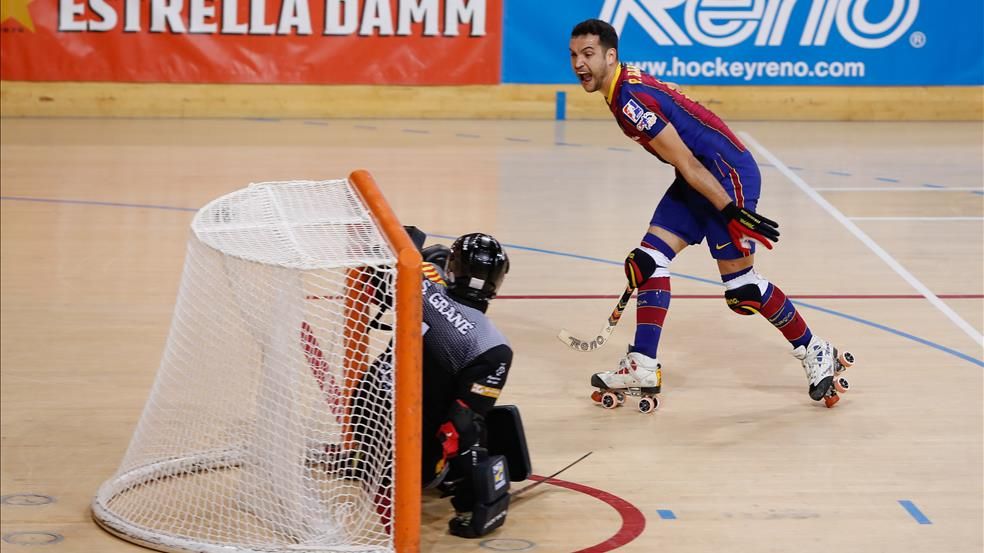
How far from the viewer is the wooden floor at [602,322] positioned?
5125mm

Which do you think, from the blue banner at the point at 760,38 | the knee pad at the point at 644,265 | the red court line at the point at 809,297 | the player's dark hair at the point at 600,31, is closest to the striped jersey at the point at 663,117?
the player's dark hair at the point at 600,31

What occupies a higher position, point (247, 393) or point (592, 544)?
point (247, 393)

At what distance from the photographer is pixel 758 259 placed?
31.6ft

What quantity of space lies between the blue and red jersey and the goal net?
1.52 metres

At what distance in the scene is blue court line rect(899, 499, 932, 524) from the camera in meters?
5.04

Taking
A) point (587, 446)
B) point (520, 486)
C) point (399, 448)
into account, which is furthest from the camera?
point (587, 446)

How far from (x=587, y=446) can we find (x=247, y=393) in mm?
1656

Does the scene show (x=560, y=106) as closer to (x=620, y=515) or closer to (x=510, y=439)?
(x=510, y=439)

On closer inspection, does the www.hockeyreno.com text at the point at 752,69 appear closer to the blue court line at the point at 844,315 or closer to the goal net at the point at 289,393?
the blue court line at the point at 844,315

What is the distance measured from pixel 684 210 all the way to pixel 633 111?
0.59 m

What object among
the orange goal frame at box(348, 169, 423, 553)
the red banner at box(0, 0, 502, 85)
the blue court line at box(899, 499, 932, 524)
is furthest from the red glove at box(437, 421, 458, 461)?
the red banner at box(0, 0, 502, 85)

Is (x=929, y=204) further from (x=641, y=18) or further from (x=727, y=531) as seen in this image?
(x=727, y=531)

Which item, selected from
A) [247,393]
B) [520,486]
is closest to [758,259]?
[520,486]

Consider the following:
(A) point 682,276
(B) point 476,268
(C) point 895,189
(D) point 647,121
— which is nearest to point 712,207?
(D) point 647,121
